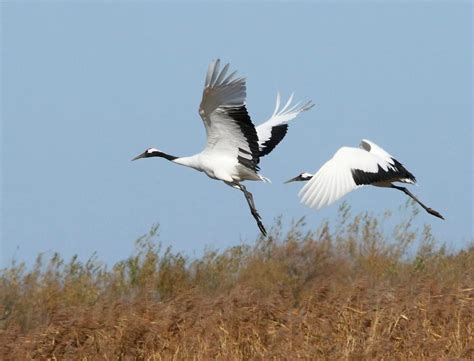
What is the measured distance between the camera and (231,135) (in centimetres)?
1110

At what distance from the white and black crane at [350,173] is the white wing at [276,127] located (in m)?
1.76

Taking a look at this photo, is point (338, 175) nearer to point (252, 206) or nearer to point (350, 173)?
point (350, 173)

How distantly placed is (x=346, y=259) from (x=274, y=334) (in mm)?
4180

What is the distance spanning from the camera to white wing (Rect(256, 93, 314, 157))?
490 inches

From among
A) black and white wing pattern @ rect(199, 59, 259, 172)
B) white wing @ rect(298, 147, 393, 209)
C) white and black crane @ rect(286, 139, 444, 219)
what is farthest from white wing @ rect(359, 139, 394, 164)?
black and white wing pattern @ rect(199, 59, 259, 172)

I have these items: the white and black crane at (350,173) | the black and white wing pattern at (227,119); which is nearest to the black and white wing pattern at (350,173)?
the white and black crane at (350,173)

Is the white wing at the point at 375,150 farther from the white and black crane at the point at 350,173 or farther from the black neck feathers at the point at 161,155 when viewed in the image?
the black neck feathers at the point at 161,155

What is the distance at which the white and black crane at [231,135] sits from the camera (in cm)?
997

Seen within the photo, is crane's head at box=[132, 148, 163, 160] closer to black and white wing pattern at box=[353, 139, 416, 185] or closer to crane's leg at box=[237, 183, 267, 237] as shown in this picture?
crane's leg at box=[237, 183, 267, 237]

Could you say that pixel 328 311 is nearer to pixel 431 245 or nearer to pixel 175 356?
pixel 175 356

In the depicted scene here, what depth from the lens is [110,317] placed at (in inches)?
325

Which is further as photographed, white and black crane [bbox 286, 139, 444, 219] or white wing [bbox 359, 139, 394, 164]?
white wing [bbox 359, 139, 394, 164]

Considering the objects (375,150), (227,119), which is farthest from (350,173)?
(227,119)

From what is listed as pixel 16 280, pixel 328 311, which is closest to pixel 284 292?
pixel 328 311
